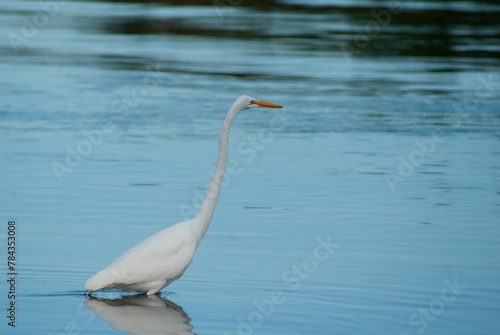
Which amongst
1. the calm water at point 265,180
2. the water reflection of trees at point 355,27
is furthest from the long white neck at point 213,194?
the water reflection of trees at point 355,27

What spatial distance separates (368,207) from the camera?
1295 cm

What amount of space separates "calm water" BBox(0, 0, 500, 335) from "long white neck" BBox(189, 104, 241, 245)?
48 cm

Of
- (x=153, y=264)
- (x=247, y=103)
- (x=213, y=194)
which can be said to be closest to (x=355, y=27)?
(x=247, y=103)

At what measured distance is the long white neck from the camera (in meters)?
9.82

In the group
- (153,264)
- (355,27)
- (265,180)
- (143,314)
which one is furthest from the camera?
(355,27)

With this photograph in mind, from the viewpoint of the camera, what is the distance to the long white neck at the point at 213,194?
982cm

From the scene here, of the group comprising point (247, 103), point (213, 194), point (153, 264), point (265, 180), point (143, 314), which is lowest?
point (265, 180)

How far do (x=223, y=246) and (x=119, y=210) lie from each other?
1.86 metres

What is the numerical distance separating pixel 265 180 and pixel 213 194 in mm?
4475

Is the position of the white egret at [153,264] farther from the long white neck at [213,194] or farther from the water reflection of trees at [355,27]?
the water reflection of trees at [355,27]

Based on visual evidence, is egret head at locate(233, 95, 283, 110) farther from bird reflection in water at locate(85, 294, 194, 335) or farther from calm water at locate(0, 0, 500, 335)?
bird reflection in water at locate(85, 294, 194, 335)

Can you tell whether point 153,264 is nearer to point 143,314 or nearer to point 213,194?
point 143,314

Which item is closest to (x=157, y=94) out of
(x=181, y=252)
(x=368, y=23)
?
(x=181, y=252)

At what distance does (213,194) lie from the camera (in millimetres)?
10000
